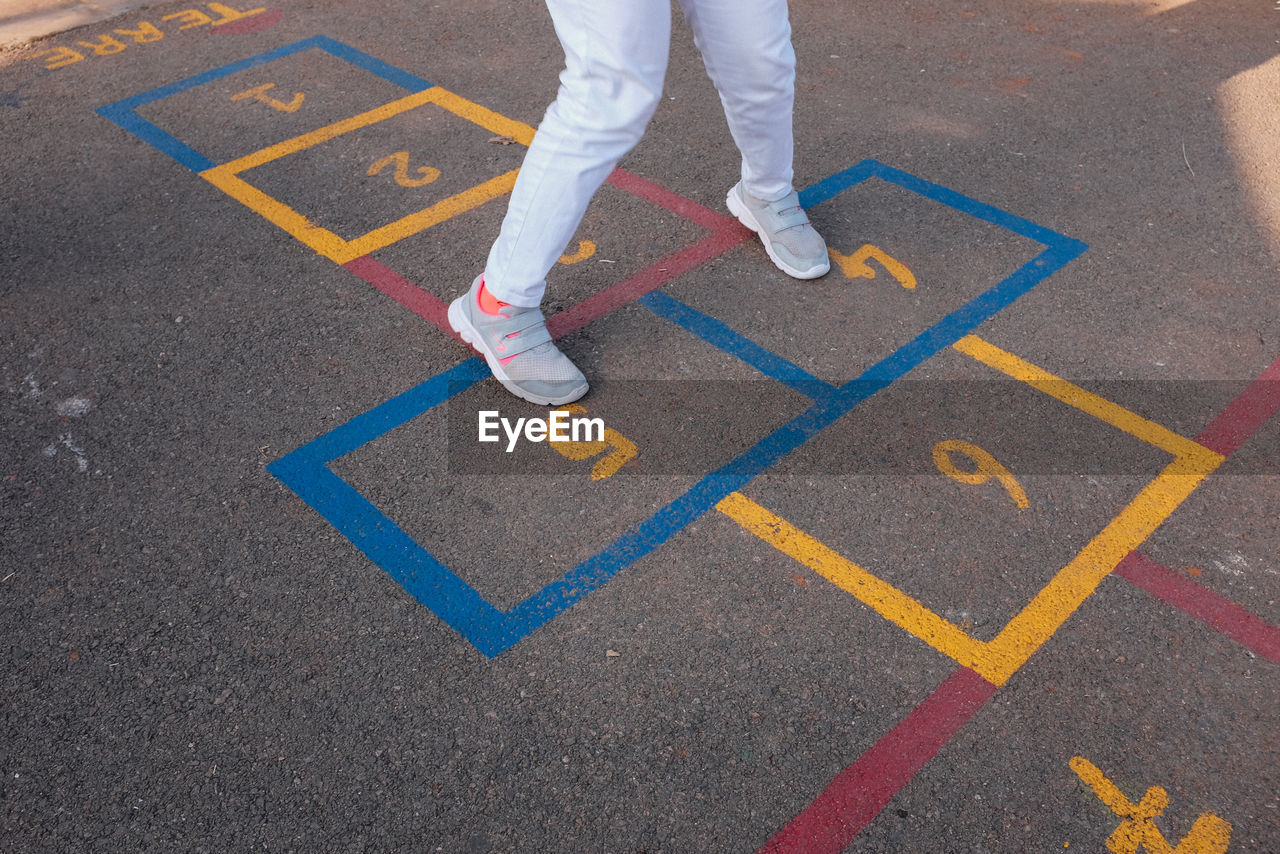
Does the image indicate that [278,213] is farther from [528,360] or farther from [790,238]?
[790,238]

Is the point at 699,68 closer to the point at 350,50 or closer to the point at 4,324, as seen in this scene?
the point at 350,50

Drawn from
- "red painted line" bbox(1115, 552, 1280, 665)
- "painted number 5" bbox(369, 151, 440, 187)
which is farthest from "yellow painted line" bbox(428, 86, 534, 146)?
"red painted line" bbox(1115, 552, 1280, 665)

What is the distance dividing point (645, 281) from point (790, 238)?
0.58m

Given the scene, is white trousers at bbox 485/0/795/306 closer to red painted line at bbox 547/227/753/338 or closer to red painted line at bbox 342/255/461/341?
red painted line at bbox 547/227/753/338

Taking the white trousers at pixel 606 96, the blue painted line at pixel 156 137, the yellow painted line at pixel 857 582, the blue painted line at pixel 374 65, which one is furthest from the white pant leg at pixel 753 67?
the blue painted line at pixel 156 137

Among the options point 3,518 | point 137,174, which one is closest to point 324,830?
point 3,518

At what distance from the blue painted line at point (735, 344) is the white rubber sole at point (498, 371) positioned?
0.54 meters

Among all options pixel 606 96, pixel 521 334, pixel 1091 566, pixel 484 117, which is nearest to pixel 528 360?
pixel 521 334

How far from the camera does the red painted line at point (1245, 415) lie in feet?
10.4

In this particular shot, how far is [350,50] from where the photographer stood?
5.75 metres

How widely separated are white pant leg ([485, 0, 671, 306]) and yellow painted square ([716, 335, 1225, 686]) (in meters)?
1.02

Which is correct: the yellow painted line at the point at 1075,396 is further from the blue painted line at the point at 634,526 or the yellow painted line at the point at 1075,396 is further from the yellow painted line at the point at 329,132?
the yellow painted line at the point at 329,132

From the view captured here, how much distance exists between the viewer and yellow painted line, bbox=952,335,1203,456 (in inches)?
126

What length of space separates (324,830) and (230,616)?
71 cm
